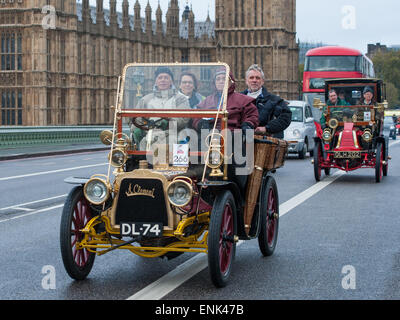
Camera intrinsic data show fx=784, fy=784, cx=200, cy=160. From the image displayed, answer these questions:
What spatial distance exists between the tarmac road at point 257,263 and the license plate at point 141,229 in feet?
1.36

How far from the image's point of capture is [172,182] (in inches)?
A: 228

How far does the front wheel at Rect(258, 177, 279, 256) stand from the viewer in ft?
23.4

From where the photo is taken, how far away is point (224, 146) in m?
6.26

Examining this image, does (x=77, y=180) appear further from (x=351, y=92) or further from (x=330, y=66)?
(x=330, y=66)

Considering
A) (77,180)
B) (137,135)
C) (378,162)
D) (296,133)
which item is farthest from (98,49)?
(77,180)

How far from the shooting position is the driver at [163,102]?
671 cm

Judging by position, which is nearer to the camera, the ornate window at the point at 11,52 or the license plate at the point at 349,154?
the license plate at the point at 349,154

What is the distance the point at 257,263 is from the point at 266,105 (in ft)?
6.57

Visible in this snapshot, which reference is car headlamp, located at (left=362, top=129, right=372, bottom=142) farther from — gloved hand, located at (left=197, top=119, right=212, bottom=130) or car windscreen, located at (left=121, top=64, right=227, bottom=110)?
gloved hand, located at (left=197, top=119, right=212, bottom=130)

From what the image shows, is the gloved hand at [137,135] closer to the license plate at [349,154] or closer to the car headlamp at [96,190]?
the car headlamp at [96,190]

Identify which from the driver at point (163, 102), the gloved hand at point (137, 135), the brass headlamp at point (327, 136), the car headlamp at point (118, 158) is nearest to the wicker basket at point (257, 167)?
the driver at point (163, 102)

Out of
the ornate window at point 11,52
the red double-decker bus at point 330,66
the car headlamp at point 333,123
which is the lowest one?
the car headlamp at point 333,123

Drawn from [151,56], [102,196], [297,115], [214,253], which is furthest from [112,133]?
[151,56]
